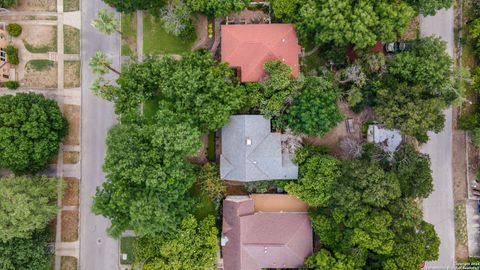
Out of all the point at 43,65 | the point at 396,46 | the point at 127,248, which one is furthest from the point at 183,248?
the point at 396,46

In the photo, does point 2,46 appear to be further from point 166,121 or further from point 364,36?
point 364,36

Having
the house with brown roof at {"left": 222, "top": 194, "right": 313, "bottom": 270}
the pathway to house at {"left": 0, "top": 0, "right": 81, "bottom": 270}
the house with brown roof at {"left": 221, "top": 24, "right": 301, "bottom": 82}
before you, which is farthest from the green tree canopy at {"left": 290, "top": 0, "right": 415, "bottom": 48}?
the pathway to house at {"left": 0, "top": 0, "right": 81, "bottom": 270}

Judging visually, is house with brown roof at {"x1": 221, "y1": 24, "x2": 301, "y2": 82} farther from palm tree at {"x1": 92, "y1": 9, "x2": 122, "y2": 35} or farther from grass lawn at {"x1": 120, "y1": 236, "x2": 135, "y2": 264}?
grass lawn at {"x1": 120, "y1": 236, "x2": 135, "y2": 264}

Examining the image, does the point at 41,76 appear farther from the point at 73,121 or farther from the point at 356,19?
the point at 356,19

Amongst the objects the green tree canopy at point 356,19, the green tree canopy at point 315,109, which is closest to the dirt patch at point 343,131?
the green tree canopy at point 315,109

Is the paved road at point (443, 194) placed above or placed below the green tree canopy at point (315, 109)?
below

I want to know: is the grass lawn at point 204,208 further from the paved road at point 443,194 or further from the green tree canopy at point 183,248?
the paved road at point 443,194
